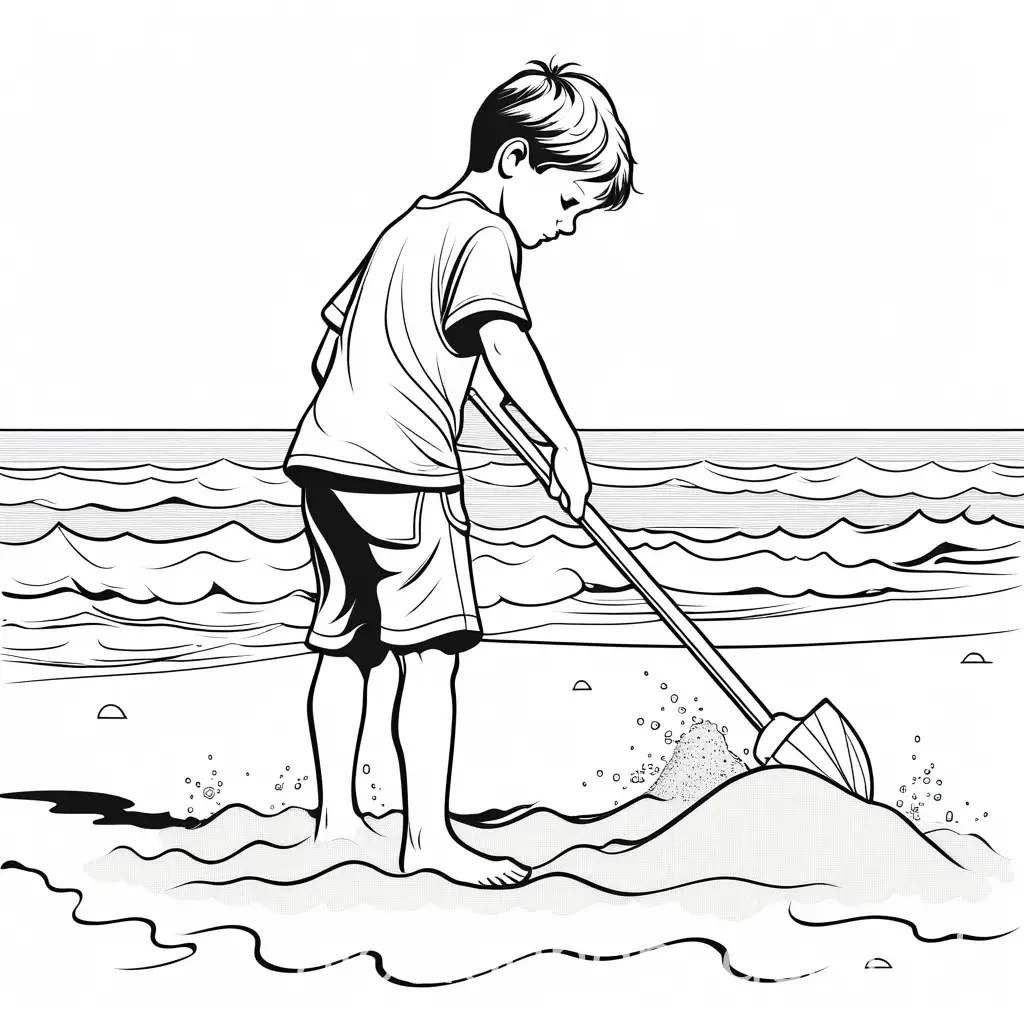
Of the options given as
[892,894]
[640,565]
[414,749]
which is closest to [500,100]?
[640,565]

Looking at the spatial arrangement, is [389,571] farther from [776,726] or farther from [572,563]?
[776,726]

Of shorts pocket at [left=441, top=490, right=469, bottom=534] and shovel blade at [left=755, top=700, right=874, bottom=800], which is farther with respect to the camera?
shovel blade at [left=755, top=700, right=874, bottom=800]

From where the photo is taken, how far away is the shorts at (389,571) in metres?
2.39

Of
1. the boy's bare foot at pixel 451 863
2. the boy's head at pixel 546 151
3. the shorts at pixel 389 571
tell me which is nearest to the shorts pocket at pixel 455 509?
the shorts at pixel 389 571

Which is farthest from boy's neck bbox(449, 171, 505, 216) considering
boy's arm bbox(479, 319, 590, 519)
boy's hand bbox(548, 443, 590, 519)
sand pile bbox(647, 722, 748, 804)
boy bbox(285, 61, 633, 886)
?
sand pile bbox(647, 722, 748, 804)

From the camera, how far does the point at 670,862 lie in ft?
8.41

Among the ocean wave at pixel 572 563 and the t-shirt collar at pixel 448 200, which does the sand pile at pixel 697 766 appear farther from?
the t-shirt collar at pixel 448 200

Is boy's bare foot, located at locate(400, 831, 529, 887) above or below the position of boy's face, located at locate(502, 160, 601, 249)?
below

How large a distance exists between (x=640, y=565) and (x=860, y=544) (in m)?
0.90

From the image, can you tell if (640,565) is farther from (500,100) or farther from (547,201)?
(500,100)

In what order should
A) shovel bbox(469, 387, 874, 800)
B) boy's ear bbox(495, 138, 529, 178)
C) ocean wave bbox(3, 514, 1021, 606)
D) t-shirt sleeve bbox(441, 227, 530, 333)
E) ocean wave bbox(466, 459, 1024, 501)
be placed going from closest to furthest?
t-shirt sleeve bbox(441, 227, 530, 333) → boy's ear bbox(495, 138, 529, 178) → shovel bbox(469, 387, 874, 800) → ocean wave bbox(3, 514, 1021, 606) → ocean wave bbox(466, 459, 1024, 501)

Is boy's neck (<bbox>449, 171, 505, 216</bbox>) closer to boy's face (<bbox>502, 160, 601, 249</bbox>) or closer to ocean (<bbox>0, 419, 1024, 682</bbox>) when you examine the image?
boy's face (<bbox>502, 160, 601, 249</bbox>)

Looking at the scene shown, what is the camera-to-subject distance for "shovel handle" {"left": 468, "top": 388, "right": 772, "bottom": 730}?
2512 millimetres

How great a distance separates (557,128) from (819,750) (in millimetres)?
1643
